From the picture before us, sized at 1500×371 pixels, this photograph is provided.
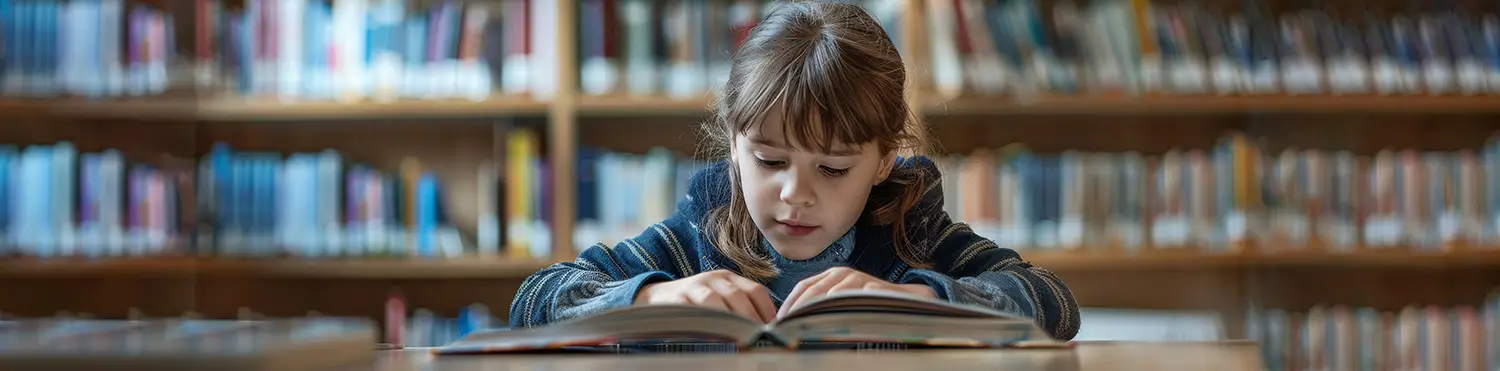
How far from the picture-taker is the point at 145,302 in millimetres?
2723

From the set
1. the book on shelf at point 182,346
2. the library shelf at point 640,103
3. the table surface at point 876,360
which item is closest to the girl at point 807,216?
the table surface at point 876,360

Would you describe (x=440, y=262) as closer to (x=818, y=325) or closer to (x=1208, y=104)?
(x=1208, y=104)

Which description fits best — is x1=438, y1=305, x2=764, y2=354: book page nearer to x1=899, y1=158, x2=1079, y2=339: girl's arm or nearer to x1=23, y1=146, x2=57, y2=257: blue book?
x1=899, y1=158, x2=1079, y2=339: girl's arm

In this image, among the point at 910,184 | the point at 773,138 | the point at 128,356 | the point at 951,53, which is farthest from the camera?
the point at 951,53

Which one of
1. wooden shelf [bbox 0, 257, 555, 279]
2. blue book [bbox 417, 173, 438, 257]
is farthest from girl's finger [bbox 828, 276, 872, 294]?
blue book [bbox 417, 173, 438, 257]

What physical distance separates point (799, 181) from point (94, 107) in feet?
6.12

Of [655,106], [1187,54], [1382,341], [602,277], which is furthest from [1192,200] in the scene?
[602,277]

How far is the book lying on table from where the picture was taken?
0.77 meters

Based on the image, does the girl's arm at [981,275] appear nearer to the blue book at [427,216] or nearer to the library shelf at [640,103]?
the library shelf at [640,103]

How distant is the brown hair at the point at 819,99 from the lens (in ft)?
3.45

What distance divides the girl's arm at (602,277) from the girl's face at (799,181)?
0.34 feet

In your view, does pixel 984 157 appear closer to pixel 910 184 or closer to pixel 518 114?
pixel 518 114

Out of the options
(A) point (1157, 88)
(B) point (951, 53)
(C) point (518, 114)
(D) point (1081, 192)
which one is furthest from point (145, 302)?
(A) point (1157, 88)

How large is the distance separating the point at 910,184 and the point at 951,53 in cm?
121
